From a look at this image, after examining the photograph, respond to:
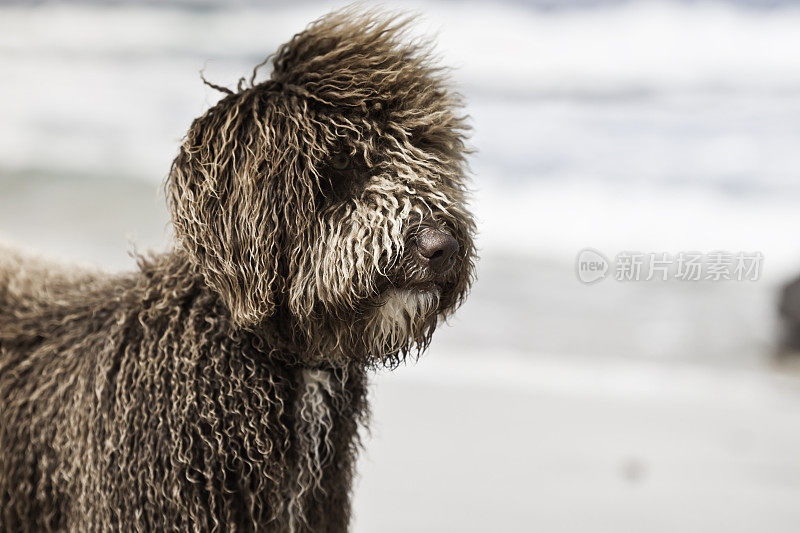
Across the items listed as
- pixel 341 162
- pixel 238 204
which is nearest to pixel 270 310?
pixel 238 204

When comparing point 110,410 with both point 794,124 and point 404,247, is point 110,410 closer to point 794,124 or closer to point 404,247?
point 404,247

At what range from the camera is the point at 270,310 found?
2.09 meters

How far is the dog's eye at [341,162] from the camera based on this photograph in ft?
6.93

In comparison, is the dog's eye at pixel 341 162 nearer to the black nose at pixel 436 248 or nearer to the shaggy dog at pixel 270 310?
the shaggy dog at pixel 270 310

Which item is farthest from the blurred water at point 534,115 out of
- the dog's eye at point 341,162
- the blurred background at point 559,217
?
the dog's eye at point 341,162

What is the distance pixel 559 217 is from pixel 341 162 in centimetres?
961

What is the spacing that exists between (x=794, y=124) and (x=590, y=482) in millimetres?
10028

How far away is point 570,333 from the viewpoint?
7605 millimetres

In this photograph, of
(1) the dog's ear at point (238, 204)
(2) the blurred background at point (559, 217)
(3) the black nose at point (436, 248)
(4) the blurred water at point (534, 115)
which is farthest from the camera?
(4) the blurred water at point (534, 115)

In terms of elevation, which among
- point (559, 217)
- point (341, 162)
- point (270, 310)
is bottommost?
point (270, 310)

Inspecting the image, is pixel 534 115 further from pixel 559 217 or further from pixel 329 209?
pixel 329 209

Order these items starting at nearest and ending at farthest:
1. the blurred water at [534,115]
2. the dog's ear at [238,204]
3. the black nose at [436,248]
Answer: the black nose at [436,248]
the dog's ear at [238,204]
the blurred water at [534,115]

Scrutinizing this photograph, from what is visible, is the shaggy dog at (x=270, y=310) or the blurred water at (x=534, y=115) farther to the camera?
the blurred water at (x=534, y=115)

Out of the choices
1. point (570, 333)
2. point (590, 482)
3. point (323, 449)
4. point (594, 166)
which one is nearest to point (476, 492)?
point (590, 482)
